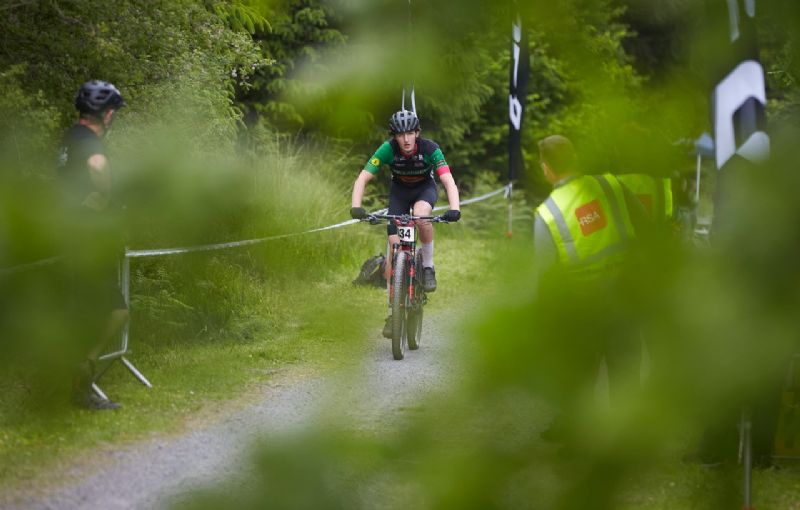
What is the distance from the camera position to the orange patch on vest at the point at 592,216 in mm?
1026

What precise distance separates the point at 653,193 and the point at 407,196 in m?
7.93

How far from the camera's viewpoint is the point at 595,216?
1088 millimetres

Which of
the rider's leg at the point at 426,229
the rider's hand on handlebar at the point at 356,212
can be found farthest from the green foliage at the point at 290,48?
the rider's leg at the point at 426,229

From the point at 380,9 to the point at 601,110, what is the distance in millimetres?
235

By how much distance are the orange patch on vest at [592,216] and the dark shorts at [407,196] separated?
748 cm

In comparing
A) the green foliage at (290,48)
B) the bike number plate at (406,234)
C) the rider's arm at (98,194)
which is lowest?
the rider's arm at (98,194)

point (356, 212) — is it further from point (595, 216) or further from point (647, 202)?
point (647, 202)

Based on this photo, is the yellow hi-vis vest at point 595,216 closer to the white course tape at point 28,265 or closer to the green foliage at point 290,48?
the green foliage at point 290,48

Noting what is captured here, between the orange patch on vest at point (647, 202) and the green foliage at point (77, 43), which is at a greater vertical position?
the green foliage at point (77, 43)

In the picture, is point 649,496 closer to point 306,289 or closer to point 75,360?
point 306,289

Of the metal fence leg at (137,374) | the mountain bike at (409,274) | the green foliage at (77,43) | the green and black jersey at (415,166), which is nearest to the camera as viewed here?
the green foliage at (77,43)

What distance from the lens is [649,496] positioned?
119cm

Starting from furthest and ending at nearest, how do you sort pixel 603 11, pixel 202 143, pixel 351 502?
pixel 202 143 < pixel 351 502 < pixel 603 11

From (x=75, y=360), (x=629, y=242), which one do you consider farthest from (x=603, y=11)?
(x=75, y=360)
